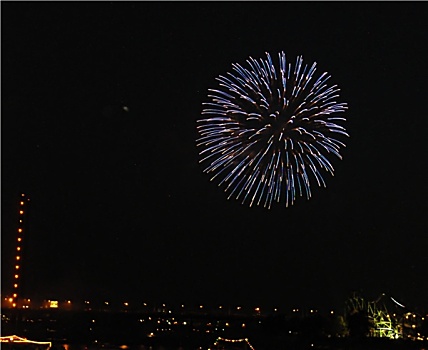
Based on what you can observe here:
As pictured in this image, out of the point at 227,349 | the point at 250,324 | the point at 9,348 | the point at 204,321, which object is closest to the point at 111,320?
the point at 204,321

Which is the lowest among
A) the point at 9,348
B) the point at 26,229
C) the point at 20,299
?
the point at 9,348

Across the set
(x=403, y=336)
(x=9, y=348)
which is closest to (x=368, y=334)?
(x=403, y=336)

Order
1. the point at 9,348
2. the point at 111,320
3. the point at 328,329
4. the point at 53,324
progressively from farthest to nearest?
the point at 111,320 < the point at 53,324 < the point at 328,329 < the point at 9,348

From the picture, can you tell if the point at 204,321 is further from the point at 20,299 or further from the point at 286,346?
the point at 20,299

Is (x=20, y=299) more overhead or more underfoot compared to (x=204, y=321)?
Result: more underfoot

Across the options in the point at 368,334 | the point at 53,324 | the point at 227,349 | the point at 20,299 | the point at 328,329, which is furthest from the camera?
the point at 53,324

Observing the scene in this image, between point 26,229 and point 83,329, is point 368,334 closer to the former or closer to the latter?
point 26,229

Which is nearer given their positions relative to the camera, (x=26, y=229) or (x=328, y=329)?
(x=26, y=229)
